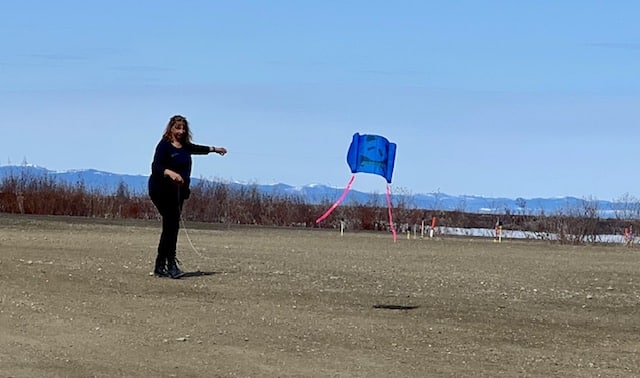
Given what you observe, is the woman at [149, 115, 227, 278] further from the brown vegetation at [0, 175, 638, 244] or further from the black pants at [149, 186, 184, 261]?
the brown vegetation at [0, 175, 638, 244]

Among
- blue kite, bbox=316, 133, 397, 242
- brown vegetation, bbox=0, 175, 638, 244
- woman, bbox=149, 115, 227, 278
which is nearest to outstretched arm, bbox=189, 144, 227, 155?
woman, bbox=149, 115, 227, 278

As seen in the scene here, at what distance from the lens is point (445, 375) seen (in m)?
10.2

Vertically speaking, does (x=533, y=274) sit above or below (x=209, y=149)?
→ below

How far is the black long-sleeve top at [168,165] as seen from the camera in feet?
52.3

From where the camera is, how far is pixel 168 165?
52.4ft

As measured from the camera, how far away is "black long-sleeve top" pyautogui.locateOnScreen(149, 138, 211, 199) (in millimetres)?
15945

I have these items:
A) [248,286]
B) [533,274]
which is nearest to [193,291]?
Answer: [248,286]

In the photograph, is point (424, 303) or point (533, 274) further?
point (533, 274)

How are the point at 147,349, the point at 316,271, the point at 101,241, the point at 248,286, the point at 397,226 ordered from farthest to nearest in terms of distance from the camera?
the point at 397,226 < the point at 101,241 < the point at 316,271 < the point at 248,286 < the point at 147,349

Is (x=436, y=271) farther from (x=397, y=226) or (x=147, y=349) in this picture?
(x=397, y=226)

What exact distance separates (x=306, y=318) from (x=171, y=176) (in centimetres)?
363

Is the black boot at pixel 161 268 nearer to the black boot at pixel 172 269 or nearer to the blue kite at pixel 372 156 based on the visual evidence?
the black boot at pixel 172 269

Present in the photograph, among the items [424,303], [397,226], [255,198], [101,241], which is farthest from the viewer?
[255,198]

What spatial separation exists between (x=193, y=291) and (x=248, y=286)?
0.98m
